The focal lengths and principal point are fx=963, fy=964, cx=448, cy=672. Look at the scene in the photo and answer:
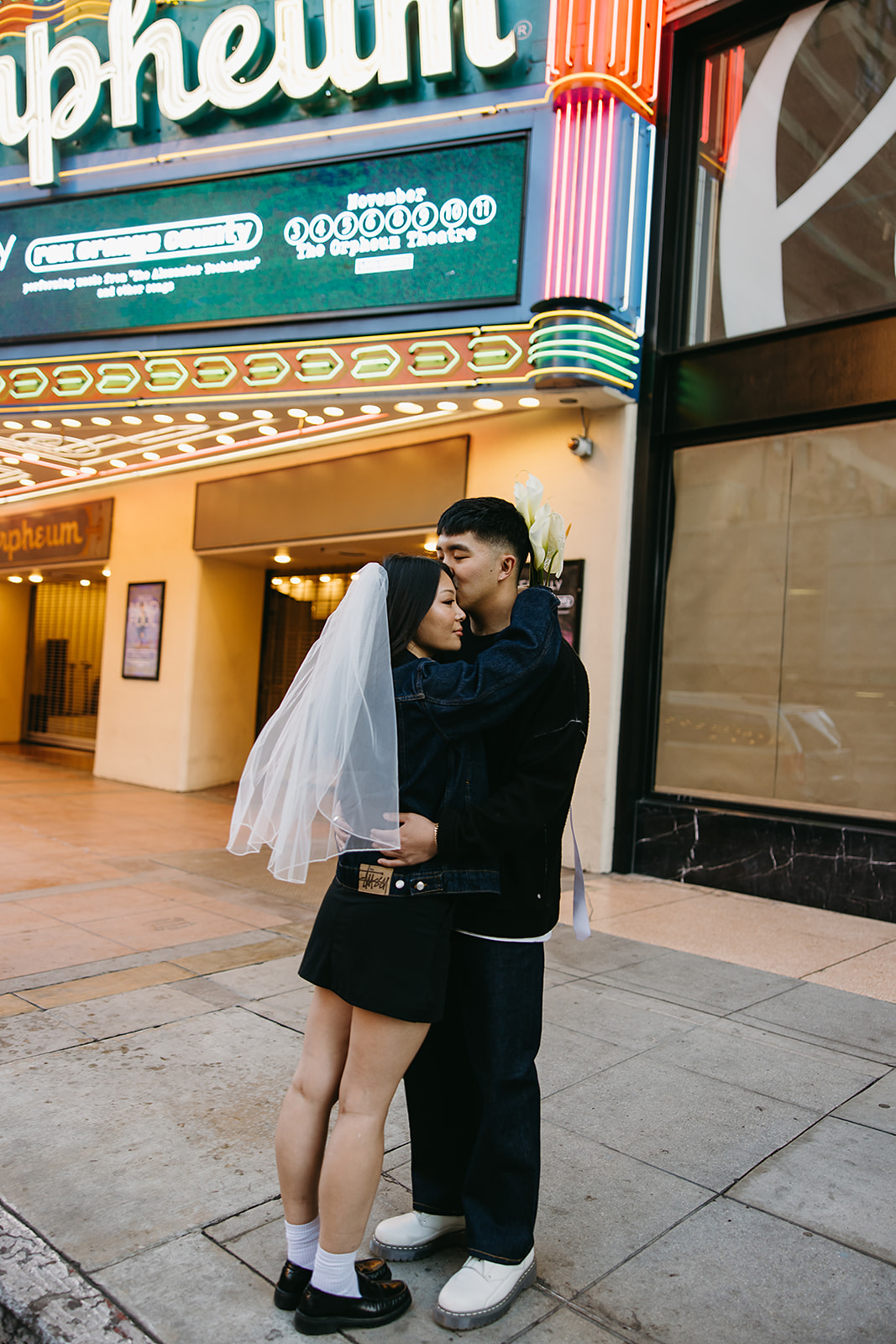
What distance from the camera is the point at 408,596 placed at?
229 centimetres

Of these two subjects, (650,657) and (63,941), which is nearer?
(63,941)

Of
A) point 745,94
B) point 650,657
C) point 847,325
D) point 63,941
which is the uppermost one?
point 745,94

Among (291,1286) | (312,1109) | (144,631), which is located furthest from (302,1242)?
(144,631)

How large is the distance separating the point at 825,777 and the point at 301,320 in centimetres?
577

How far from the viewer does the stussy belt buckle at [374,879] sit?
2.24 metres

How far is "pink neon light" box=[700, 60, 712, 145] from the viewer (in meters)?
8.16

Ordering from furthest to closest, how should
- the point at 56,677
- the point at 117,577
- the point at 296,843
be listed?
the point at 56,677
the point at 117,577
the point at 296,843

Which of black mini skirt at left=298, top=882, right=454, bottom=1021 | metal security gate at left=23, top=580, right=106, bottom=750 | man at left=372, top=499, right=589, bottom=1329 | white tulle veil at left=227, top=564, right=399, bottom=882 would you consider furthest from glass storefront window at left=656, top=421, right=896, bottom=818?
metal security gate at left=23, top=580, right=106, bottom=750

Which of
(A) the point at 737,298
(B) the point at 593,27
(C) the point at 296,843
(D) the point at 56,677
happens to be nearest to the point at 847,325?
(A) the point at 737,298

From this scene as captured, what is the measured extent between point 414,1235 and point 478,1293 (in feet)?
1.03

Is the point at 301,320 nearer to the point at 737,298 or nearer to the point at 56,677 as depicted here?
the point at 737,298

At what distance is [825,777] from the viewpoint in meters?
7.14

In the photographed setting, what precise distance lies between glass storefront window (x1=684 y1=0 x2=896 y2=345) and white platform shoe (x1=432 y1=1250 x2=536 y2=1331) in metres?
6.83

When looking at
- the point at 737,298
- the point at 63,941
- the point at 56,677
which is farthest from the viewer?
the point at 56,677
